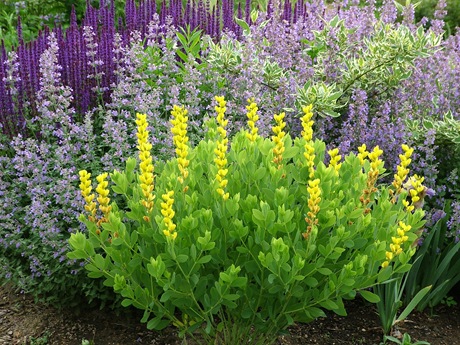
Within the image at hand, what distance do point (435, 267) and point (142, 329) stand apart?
1.62 metres

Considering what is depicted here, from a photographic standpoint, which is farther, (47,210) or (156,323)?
(47,210)

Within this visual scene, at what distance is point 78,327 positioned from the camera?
3.40m

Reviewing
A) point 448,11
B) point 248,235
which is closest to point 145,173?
point 248,235

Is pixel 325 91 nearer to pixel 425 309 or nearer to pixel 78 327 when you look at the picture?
pixel 425 309

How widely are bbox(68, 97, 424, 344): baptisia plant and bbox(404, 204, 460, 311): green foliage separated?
893 mm

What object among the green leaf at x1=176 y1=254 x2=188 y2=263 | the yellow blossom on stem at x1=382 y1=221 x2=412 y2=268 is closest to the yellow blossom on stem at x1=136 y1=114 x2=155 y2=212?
the green leaf at x1=176 y1=254 x2=188 y2=263

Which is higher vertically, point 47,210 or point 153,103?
point 153,103

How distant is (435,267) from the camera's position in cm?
341

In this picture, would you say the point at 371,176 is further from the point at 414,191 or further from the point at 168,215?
the point at 168,215

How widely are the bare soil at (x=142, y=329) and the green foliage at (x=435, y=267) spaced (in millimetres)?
153

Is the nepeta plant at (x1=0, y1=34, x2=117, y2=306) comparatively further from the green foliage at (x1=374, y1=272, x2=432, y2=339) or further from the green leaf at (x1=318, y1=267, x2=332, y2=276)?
the green foliage at (x1=374, y1=272, x2=432, y2=339)

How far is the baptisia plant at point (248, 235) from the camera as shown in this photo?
225 centimetres

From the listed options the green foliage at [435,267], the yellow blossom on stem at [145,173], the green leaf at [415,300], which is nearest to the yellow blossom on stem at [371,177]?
the green leaf at [415,300]

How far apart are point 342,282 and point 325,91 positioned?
1.39m
